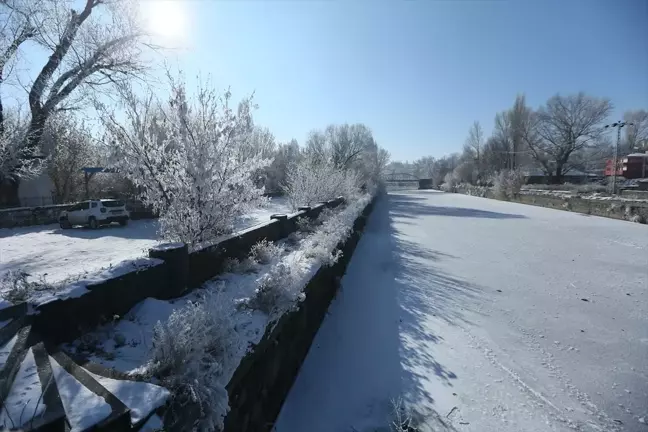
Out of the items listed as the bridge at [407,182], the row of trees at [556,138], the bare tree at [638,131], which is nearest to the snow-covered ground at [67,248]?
the row of trees at [556,138]

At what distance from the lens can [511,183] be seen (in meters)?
35.4

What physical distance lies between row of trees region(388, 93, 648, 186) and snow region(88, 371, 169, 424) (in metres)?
49.9

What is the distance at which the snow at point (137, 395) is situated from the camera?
5.53ft

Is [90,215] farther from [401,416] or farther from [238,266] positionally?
[401,416]

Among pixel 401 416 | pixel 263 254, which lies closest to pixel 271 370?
pixel 401 416

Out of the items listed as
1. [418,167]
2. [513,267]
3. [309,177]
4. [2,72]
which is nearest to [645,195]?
[513,267]

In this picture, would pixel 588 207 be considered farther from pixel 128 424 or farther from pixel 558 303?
pixel 128 424

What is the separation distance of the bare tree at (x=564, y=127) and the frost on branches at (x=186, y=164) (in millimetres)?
59708

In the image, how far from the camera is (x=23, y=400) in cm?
153

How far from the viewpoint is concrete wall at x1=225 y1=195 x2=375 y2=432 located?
251cm

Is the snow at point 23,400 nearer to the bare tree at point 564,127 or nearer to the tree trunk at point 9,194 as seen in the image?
the tree trunk at point 9,194

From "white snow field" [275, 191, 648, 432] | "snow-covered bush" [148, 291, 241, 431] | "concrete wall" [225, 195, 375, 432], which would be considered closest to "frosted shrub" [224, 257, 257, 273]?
"concrete wall" [225, 195, 375, 432]

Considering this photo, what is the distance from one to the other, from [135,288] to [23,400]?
5.96ft

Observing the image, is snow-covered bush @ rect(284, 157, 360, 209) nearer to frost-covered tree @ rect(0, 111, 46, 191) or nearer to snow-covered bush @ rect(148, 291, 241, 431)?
frost-covered tree @ rect(0, 111, 46, 191)
